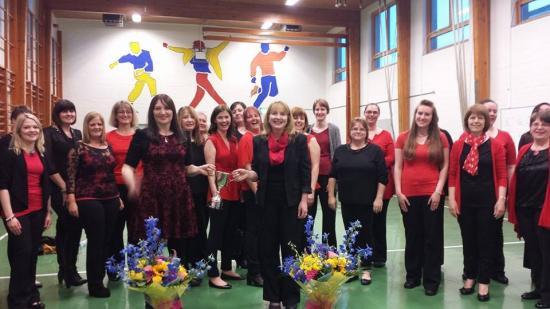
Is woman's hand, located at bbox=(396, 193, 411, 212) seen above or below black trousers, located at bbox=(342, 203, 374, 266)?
above

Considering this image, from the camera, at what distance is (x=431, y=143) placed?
3.23 metres

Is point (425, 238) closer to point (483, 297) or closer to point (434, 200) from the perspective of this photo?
point (434, 200)

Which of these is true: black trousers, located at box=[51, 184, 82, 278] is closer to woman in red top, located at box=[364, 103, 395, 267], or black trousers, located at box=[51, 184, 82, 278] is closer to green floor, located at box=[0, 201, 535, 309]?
green floor, located at box=[0, 201, 535, 309]

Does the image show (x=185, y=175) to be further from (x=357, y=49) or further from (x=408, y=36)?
(x=357, y=49)

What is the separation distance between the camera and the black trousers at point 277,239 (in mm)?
2797

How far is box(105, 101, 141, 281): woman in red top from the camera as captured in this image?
11.1 ft

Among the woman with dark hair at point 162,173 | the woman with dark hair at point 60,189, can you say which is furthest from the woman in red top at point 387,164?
the woman with dark hair at point 60,189

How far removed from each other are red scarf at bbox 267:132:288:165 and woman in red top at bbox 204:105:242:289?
0.63 meters

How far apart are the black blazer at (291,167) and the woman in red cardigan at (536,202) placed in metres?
1.44

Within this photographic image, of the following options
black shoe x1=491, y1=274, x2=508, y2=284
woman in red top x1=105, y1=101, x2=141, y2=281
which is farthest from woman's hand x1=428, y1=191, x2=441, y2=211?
woman in red top x1=105, y1=101, x2=141, y2=281

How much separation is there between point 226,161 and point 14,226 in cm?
140

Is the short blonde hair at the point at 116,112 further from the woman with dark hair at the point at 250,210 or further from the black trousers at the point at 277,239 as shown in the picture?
the black trousers at the point at 277,239

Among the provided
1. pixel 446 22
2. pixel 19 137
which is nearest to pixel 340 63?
pixel 446 22

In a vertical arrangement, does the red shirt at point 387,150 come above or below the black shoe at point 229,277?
above
